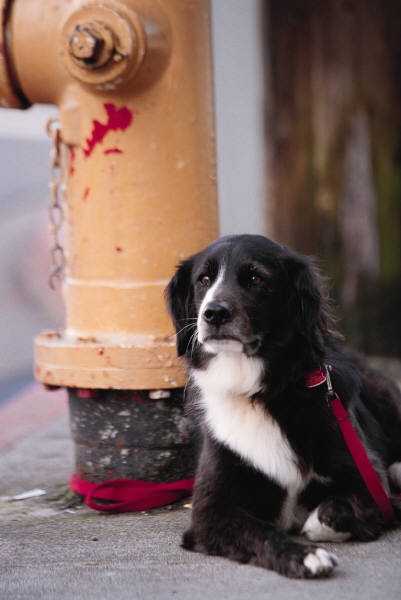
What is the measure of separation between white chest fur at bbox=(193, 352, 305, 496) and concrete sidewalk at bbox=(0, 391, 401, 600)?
331 mm

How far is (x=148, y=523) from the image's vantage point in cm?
349

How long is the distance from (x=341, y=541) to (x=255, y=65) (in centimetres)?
517

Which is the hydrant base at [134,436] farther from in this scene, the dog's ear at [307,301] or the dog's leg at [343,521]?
the dog's leg at [343,521]

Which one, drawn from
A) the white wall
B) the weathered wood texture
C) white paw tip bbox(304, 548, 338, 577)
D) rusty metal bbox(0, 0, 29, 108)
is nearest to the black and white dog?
→ white paw tip bbox(304, 548, 338, 577)

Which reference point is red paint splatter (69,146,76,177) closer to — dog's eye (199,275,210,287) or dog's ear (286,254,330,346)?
dog's eye (199,275,210,287)

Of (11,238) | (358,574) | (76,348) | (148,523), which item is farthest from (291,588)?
(11,238)

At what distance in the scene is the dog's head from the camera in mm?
3111

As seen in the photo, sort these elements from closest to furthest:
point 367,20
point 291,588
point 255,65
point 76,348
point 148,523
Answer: point 291,588, point 148,523, point 76,348, point 367,20, point 255,65

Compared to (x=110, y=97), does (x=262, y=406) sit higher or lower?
lower

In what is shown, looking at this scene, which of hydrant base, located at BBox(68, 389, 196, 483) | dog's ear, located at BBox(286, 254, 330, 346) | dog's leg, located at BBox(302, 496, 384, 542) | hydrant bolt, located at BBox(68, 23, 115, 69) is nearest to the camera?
dog's leg, located at BBox(302, 496, 384, 542)

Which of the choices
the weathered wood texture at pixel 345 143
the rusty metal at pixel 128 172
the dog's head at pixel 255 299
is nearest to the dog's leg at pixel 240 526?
the dog's head at pixel 255 299

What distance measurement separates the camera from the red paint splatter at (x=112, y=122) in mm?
3689

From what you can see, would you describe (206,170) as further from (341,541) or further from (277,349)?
(341,541)

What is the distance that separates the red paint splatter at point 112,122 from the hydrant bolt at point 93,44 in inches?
8.8
